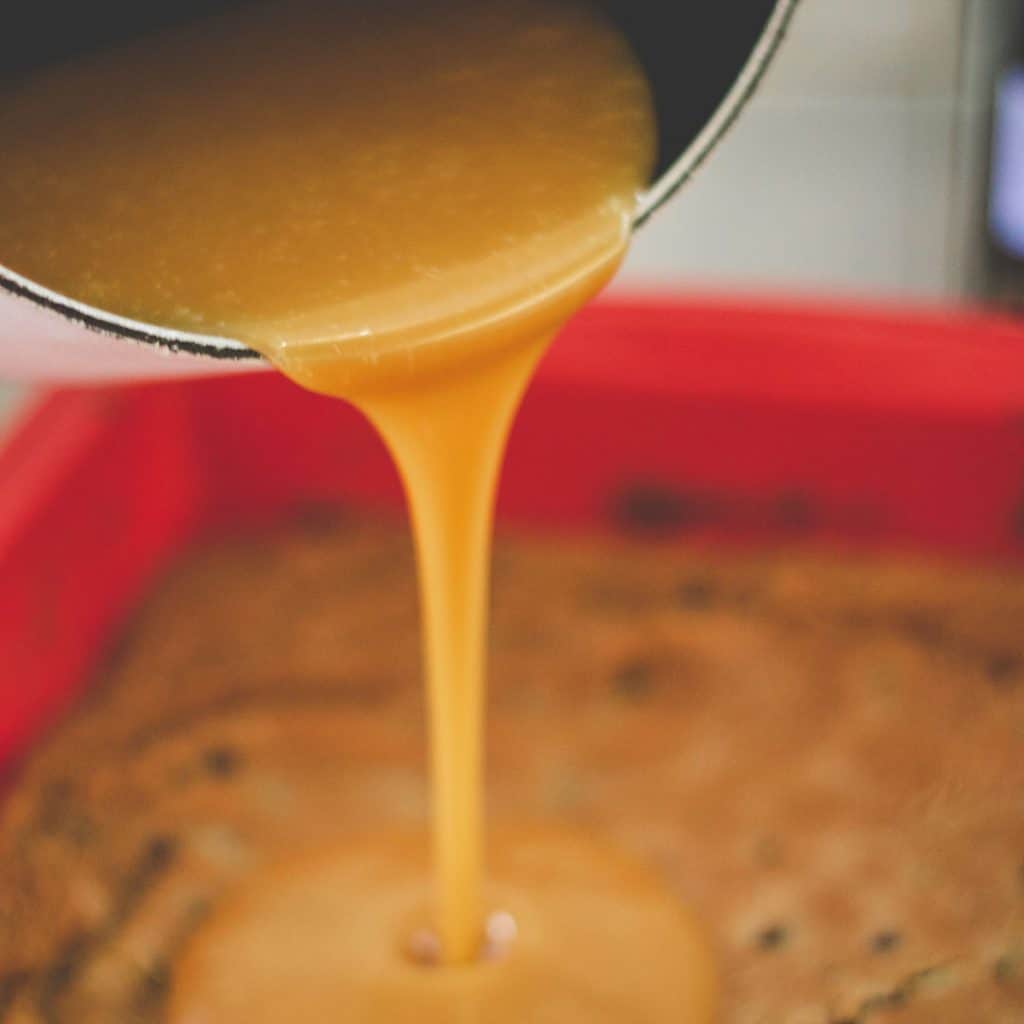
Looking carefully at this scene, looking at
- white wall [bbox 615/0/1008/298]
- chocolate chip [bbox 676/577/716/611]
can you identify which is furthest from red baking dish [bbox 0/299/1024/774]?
white wall [bbox 615/0/1008/298]

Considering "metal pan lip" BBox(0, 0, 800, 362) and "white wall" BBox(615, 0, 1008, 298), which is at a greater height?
"metal pan lip" BBox(0, 0, 800, 362)

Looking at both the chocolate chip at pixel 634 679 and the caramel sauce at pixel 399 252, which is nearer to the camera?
the caramel sauce at pixel 399 252

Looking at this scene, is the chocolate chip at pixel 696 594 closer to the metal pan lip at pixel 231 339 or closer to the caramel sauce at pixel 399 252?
the caramel sauce at pixel 399 252

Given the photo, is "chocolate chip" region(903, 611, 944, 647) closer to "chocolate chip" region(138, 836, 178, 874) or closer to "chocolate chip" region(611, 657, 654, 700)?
"chocolate chip" region(611, 657, 654, 700)

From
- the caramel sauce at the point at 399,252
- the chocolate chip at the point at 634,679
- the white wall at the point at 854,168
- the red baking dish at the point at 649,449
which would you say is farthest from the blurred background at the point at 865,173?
the caramel sauce at the point at 399,252

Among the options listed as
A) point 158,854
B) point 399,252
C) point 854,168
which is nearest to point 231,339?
point 399,252

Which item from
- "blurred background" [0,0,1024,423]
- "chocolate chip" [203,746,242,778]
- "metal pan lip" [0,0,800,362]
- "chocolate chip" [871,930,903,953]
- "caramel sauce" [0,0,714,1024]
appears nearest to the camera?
"metal pan lip" [0,0,800,362]

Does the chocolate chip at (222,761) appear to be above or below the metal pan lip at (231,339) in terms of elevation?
below
